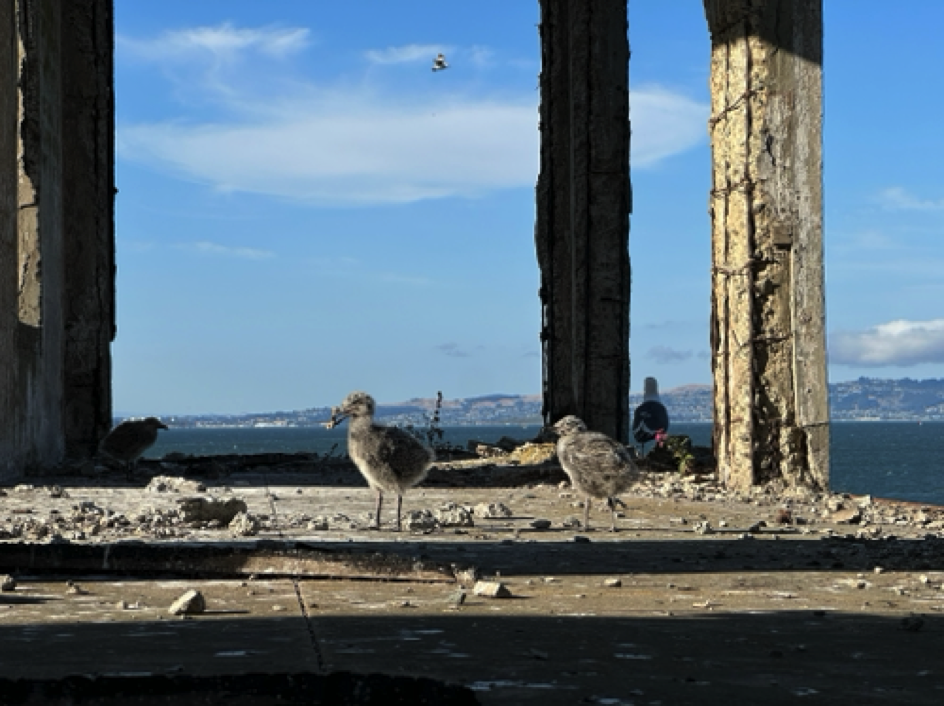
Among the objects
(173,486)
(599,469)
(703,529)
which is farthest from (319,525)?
(173,486)

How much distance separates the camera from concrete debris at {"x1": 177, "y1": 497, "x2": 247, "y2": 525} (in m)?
8.37

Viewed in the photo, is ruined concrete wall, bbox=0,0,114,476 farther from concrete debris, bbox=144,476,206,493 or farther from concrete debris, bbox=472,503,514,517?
concrete debris, bbox=472,503,514,517

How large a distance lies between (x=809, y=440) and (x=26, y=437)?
8.02m

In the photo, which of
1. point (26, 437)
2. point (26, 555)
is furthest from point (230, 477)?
point (26, 555)

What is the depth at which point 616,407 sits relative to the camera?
1777cm

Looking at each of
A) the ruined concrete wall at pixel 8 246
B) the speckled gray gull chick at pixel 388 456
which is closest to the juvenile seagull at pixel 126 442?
the ruined concrete wall at pixel 8 246

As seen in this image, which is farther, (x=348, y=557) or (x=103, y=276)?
(x=103, y=276)

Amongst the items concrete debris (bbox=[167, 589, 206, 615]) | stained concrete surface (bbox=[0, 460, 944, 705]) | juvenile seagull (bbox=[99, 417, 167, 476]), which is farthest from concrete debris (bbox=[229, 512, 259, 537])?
juvenile seagull (bbox=[99, 417, 167, 476])

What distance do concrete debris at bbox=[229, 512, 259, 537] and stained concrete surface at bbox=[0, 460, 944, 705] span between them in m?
0.16

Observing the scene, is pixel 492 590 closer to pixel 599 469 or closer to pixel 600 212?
pixel 599 469

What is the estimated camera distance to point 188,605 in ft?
15.3

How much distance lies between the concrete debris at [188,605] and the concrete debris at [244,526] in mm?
3142

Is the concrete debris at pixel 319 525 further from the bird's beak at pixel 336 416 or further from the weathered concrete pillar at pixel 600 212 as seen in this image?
the weathered concrete pillar at pixel 600 212

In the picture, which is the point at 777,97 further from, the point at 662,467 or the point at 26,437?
the point at 26,437
